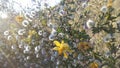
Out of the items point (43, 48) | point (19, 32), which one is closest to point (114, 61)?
point (43, 48)

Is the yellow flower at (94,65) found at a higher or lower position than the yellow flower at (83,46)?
lower

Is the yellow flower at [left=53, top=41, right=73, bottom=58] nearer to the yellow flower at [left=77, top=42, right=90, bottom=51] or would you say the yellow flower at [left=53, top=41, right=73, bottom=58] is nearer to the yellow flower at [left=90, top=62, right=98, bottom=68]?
the yellow flower at [left=77, top=42, right=90, bottom=51]

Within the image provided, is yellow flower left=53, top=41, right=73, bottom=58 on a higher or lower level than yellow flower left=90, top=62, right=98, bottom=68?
higher

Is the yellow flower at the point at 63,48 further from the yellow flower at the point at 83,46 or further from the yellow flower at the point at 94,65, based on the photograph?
the yellow flower at the point at 94,65

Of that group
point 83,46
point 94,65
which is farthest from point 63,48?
point 94,65

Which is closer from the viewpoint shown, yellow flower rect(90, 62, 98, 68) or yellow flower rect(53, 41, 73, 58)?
yellow flower rect(90, 62, 98, 68)

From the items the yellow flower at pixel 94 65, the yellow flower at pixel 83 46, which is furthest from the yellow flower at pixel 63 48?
the yellow flower at pixel 94 65

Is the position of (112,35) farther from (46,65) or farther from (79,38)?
(46,65)

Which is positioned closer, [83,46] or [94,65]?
[94,65]

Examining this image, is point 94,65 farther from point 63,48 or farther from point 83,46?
point 63,48

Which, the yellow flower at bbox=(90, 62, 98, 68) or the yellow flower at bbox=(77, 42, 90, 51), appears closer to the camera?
the yellow flower at bbox=(90, 62, 98, 68)

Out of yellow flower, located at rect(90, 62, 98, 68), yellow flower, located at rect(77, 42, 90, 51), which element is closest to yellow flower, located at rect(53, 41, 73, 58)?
yellow flower, located at rect(77, 42, 90, 51)
